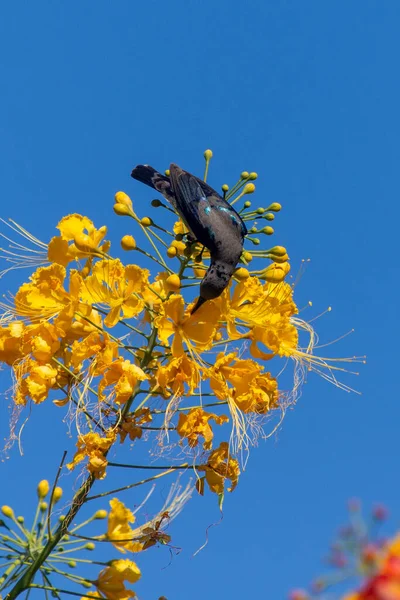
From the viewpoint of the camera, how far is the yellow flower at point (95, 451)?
3801 mm

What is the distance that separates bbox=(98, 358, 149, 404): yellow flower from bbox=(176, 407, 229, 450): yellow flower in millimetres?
355

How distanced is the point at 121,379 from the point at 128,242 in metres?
0.85

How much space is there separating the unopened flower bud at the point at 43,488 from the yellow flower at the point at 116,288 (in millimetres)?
925

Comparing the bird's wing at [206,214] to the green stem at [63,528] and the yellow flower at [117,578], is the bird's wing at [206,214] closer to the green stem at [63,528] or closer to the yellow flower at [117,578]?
the green stem at [63,528]

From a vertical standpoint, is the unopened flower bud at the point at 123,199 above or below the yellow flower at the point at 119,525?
above

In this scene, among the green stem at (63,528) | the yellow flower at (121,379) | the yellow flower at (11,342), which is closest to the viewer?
the green stem at (63,528)

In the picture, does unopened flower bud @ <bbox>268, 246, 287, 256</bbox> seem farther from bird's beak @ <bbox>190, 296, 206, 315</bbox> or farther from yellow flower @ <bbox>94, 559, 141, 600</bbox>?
yellow flower @ <bbox>94, 559, 141, 600</bbox>


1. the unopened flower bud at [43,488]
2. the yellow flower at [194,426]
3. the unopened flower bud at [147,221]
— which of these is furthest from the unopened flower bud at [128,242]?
the unopened flower bud at [43,488]

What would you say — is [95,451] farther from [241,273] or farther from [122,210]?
[122,210]

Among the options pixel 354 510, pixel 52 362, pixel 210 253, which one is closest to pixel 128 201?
pixel 210 253

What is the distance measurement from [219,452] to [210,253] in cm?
114

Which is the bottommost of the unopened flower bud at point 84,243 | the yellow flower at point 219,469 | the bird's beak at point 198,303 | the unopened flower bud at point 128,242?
the yellow flower at point 219,469

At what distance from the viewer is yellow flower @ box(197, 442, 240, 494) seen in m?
4.29

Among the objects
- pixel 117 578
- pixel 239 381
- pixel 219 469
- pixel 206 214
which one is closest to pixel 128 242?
pixel 206 214
